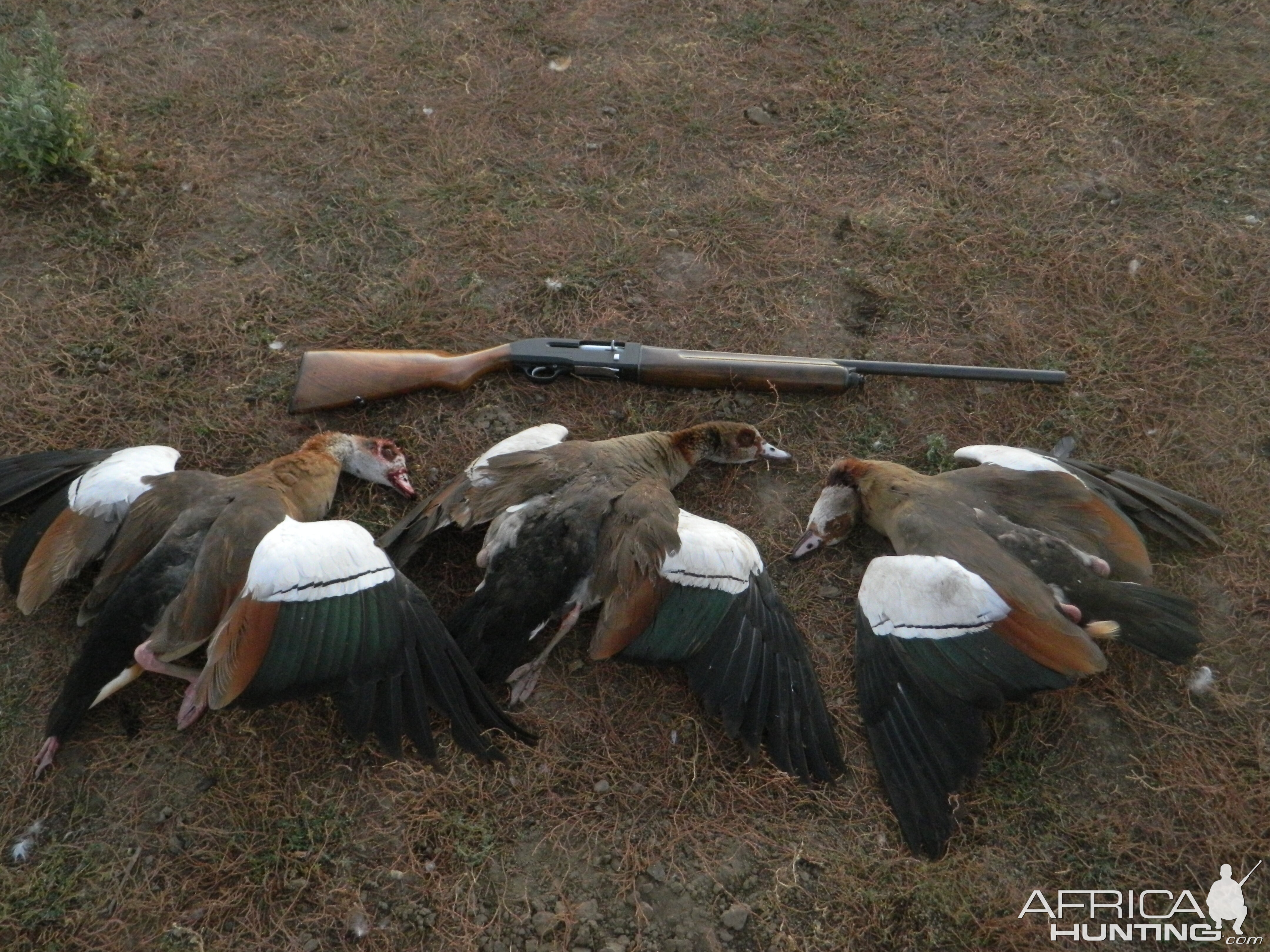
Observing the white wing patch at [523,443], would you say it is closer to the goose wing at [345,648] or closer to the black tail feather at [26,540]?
the goose wing at [345,648]

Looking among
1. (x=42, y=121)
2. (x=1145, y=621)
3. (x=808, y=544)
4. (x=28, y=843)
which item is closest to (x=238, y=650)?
(x=28, y=843)

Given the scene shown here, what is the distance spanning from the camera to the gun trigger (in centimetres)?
512

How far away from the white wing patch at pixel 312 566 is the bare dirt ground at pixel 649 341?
25.9 inches

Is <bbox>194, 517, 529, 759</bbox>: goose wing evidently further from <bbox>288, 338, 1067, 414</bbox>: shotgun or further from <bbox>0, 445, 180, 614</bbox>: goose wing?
<bbox>288, 338, 1067, 414</bbox>: shotgun

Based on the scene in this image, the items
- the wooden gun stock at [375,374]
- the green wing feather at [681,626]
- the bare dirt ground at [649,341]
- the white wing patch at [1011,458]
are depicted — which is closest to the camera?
the bare dirt ground at [649,341]

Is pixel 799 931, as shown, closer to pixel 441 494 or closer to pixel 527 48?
pixel 441 494

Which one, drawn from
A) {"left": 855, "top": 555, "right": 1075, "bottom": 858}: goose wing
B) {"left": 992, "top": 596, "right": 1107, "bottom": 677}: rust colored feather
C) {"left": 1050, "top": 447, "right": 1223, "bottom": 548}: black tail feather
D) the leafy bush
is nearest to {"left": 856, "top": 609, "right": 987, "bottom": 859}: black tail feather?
{"left": 855, "top": 555, "right": 1075, "bottom": 858}: goose wing

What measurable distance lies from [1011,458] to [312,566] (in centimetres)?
360

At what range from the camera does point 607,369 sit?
510 centimetres

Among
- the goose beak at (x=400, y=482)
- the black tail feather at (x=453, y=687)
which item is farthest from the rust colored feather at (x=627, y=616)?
the goose beak at (x=400, y=482)

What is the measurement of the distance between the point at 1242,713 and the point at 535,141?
558cm

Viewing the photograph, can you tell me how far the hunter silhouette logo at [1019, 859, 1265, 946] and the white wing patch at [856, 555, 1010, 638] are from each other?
45.9 inches

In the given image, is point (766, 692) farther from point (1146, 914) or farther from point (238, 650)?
point (238, 650)

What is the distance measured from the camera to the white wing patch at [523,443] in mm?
4480
